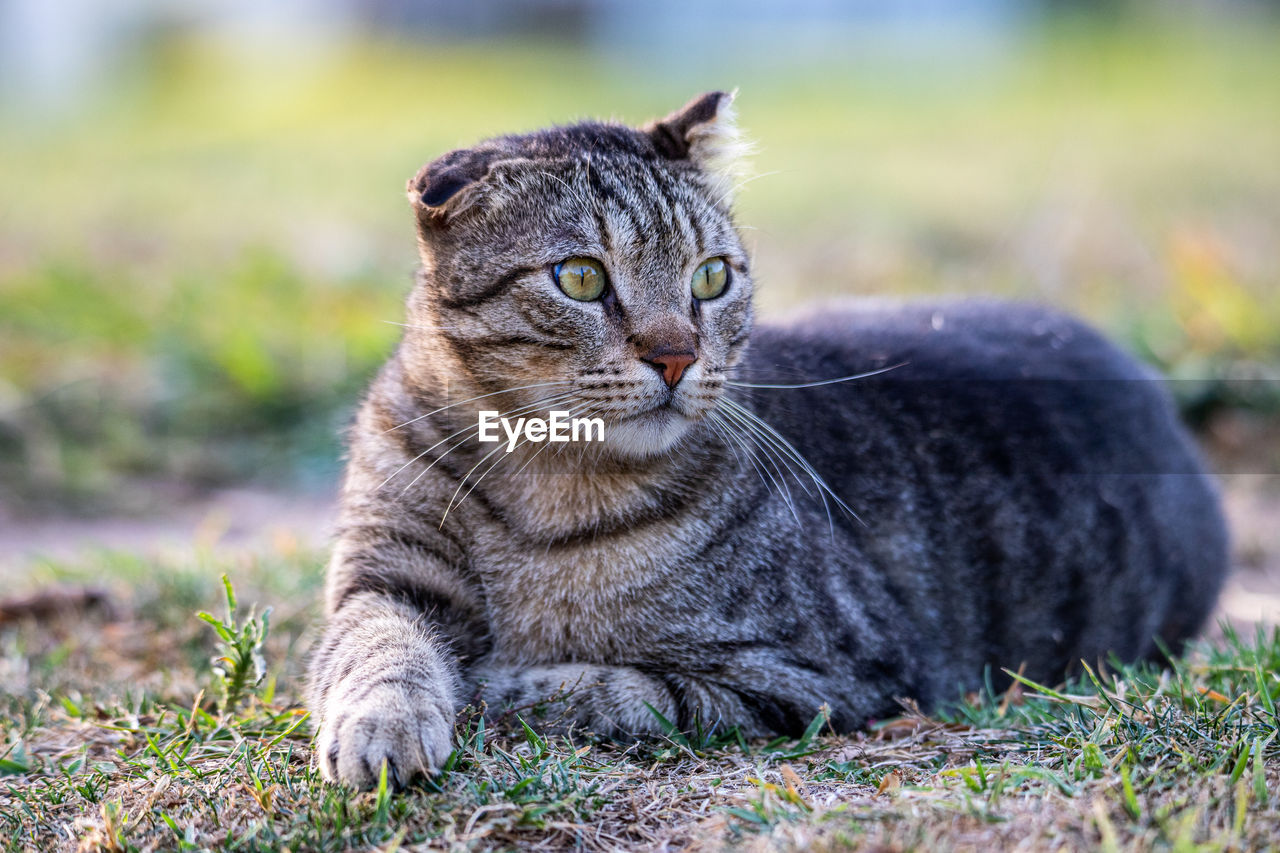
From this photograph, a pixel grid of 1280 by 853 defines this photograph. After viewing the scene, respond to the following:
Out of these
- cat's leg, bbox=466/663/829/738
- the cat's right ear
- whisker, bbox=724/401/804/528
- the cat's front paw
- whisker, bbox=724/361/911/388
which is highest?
the cat's right ear

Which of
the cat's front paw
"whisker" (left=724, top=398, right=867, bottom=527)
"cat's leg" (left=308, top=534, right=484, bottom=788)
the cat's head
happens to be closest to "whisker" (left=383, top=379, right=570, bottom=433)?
the cat's head

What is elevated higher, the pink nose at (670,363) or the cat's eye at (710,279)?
the cat's eye at (710,279)

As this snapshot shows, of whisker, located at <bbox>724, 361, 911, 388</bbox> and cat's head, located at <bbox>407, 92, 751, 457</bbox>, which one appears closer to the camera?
cat's head, located at <bbox>407, 92, 751, 457</bbox>

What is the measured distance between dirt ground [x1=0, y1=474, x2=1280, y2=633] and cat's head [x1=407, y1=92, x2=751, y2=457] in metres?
1.66

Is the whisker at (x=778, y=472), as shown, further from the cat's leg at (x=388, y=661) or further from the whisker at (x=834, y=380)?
the cat's leg at (x=388, y=661)

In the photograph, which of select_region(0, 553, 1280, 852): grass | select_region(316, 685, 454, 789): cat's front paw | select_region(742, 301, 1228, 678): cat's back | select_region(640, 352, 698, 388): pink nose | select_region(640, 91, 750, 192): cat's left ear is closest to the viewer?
select_region(0, 553, 1280, 852): grass

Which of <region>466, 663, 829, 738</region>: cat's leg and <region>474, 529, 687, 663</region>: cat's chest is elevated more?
<region>474, 529, 687, 663</region>: cat's chest

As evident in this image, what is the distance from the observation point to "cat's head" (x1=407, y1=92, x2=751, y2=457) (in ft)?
8.54

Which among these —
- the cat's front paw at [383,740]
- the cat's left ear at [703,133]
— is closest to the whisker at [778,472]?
the cat's left ear at [703,133]

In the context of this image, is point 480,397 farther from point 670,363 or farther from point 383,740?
point 383,740

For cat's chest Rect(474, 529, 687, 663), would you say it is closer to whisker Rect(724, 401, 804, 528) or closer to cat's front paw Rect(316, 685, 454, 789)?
whisker Rect(724, 401, 804, 528)

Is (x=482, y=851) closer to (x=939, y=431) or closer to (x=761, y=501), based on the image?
(x=761, y=501)

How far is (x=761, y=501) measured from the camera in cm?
296

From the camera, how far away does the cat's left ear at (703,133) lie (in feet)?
10.1
